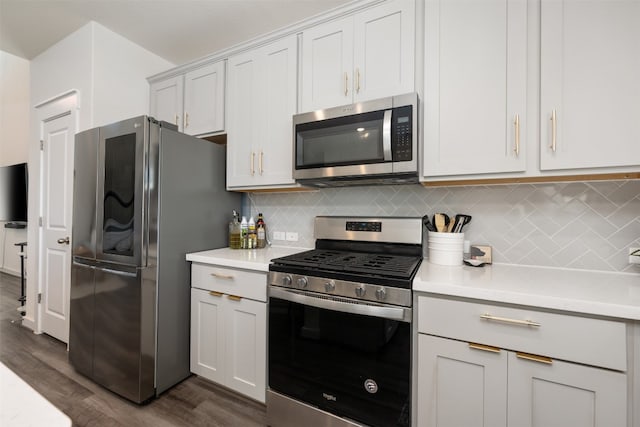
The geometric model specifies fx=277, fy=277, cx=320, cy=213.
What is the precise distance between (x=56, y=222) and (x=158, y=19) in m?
2.02

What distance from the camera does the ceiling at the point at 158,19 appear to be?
2.06 metres

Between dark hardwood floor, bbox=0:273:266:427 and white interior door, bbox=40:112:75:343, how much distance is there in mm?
335

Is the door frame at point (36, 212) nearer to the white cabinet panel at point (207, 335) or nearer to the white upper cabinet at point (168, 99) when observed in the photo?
the white upper cabinet at point (168, 99)

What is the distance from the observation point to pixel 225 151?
89.8 inches

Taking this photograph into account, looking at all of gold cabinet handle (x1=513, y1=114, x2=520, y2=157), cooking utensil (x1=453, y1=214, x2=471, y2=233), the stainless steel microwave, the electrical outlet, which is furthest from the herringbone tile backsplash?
the electrical outlet

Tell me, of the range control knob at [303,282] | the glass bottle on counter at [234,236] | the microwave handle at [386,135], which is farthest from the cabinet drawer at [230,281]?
the microwave handle at [386,135]

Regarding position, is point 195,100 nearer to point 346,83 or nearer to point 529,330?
point 346,83

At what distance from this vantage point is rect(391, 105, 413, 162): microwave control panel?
1514 mm

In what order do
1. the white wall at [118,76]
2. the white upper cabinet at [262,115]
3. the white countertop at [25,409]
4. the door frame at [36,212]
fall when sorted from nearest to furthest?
the white countertop at [25,409] → the white upper cabinet at [262,115] → the white wall at [118,76] → the door frame at [36,212]

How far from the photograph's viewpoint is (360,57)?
67.4 inches

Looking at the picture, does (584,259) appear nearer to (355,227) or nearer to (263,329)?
(355,227)

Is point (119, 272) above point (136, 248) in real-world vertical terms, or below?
below

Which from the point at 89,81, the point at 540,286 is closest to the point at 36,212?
the point at 89,81

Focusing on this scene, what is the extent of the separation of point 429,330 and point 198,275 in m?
1.50
